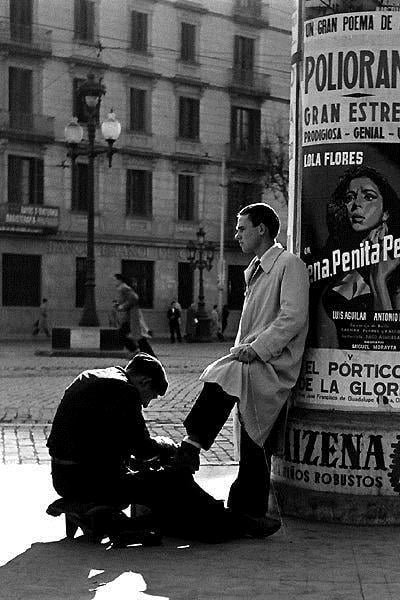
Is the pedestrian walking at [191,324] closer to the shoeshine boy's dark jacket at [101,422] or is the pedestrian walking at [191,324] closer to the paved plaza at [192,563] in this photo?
the paved plaza at [192,563]

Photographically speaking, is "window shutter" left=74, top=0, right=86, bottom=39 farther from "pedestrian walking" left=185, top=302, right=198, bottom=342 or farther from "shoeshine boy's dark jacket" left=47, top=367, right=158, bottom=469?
"shoeshine boy's dark jacket" left=47, top=367, right=158, bottom=469

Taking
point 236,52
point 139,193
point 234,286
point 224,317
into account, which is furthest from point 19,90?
point 234,286

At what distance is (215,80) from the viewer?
45.2m

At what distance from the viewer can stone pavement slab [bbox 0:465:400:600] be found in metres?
4.65

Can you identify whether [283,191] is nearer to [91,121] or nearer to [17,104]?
[17,104]

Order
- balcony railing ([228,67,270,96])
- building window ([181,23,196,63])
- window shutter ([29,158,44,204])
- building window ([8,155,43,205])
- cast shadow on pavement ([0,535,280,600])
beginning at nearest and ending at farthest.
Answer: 1. cast shadow on pavement ([0,535,280,600])
2. building window ([8,155,43,205])
3. window shutter ([29,158,44,204])
4. building window ([181,23,196,63])
5. balcony railing ([228,67,270,96])

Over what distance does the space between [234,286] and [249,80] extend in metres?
8.97

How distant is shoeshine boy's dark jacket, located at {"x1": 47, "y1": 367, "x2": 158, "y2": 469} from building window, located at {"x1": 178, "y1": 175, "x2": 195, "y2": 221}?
1529 inches

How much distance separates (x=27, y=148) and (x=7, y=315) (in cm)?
630

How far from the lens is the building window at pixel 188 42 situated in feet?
145

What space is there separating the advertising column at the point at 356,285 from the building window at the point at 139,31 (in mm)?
37556

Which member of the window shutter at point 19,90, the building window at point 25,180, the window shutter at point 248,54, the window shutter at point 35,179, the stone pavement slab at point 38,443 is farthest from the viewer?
the window shutter at point 248,54

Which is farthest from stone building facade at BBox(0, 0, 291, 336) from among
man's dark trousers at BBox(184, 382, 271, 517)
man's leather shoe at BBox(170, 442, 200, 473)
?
man's leather shoe at BBox(170, 442, 200, 473)

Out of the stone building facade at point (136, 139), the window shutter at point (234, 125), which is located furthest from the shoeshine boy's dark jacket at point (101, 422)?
the window shutter at point (234, 125)
